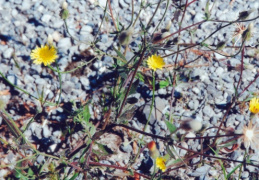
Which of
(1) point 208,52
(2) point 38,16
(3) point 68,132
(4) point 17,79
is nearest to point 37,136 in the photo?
(3) point 68,132

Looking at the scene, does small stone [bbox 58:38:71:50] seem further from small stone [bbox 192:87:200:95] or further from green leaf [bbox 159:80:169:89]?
small stone [bbox 192:87:200:95]

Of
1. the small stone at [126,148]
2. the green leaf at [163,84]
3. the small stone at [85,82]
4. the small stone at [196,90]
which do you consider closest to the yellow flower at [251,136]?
the small stone at [196,90]

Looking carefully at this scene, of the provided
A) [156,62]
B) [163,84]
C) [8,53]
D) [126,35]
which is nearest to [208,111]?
[163,84]

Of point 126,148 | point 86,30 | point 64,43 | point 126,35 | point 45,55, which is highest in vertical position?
point 86,30

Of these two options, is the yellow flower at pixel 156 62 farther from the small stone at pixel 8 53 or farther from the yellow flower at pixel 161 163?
the small stone at pixel 8 53

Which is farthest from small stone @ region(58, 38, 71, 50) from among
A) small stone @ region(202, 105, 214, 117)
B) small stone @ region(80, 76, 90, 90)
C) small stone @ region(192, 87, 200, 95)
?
small stone @ region(202, 105, 214, 117)

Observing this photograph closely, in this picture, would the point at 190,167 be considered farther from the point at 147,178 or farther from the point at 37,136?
the point at 37,136

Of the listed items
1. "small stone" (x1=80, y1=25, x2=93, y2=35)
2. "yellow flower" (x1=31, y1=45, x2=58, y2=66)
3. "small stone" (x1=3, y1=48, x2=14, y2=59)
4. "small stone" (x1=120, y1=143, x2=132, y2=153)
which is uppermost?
"small stone" (x1=80, y1=25, x2=93, y2=35)

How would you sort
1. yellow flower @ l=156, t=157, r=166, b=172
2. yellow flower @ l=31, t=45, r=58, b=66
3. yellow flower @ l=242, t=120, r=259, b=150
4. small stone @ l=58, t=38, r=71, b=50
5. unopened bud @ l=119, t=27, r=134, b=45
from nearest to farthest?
unopened bud @ l=119, t=27, r=134, b=45 → yellow flower @ l=242, t=120, r=259, b=150 → yellow flower @ l=156, t=157, r=166, b=172 → yellow flower @ l=31, t=45, r=58, b=66 → small stone @ l=58, t=38, r=71, b=50

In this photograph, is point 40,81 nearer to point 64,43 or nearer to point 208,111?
point 64,43
